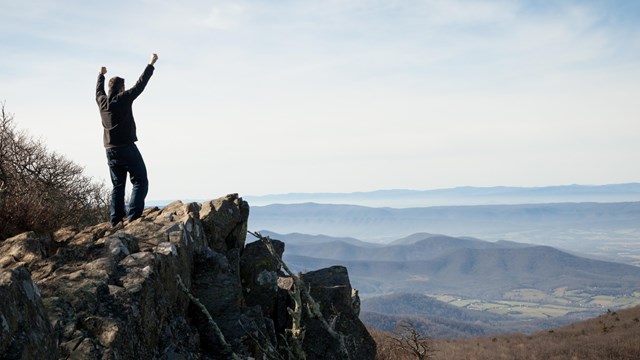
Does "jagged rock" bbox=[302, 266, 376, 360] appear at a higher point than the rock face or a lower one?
lower

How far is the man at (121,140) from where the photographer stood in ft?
43.5

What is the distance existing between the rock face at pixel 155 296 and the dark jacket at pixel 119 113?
7.51ft

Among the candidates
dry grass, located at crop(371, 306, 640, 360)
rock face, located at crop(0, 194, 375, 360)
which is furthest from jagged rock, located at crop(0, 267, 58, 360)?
dry grass, located at crop(371, 306, 640, 360)

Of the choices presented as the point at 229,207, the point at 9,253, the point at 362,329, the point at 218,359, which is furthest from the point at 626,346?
the point at 9,253

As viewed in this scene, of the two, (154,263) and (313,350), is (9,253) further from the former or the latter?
(313,350)

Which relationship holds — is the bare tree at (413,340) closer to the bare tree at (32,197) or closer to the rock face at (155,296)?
the rock face at (155,296)

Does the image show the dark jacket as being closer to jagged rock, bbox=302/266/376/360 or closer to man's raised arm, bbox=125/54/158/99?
man's raised arm, bbox=125/54/158/99

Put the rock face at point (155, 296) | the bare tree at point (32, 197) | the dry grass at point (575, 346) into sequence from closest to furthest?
1. the rock face at point (155, 296)
2. the bare tree at point (32, 197)
3. the dry grass at point (575, 346)

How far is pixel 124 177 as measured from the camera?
47.1ft

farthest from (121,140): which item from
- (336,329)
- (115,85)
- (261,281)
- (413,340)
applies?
(413,340)

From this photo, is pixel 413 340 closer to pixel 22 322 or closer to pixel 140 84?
pixel 140 84

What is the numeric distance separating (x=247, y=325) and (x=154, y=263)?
2.51m

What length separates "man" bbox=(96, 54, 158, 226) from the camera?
13.3 m

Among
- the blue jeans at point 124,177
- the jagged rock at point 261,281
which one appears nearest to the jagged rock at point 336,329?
the jagged rock at point 261,281
